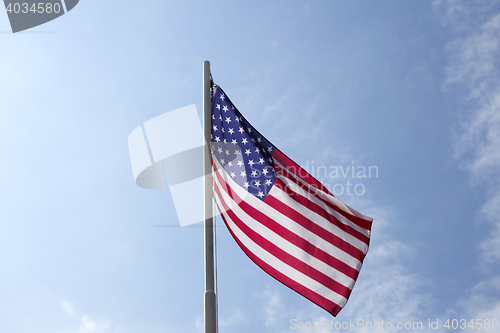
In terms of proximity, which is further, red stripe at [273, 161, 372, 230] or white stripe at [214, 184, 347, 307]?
red stripe at [273, 161, 372, 230]

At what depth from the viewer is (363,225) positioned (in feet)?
32.3

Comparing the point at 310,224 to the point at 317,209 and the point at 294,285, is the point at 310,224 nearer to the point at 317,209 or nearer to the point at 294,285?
the point at 317,209

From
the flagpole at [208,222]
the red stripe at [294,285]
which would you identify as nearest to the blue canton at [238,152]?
the flagpole at [208,222]

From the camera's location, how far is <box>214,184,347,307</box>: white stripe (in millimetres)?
8812

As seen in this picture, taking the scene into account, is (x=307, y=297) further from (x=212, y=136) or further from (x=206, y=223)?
(x=212, y=136)

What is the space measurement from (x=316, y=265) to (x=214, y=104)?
4226mm

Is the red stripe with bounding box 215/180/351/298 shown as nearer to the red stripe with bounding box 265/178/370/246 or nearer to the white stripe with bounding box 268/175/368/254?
the white stripe with bounding box 268/175/368/254

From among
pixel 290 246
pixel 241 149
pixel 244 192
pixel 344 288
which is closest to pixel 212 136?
pixel 241 149

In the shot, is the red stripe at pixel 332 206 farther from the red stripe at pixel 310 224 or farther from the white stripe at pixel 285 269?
the white stripe at pixel 285 269

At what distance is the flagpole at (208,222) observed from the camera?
22.3ft

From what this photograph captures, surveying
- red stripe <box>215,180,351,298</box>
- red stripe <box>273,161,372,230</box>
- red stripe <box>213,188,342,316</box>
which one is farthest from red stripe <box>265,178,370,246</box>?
red stripe <box>213,188,342,316</box>

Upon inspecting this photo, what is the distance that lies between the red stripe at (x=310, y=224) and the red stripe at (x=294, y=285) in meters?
1.16

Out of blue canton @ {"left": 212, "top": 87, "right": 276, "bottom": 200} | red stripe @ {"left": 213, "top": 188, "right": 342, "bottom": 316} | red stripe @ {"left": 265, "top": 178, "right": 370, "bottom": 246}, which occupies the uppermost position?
blue canton @ {"left": 212, "top": 87, "right": 276, "bottom": 200}

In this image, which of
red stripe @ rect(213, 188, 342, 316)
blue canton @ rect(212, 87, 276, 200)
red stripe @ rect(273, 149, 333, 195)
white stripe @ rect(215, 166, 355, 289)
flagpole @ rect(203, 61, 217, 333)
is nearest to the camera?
flagpole @ rect(203, 61, 217, 333)
